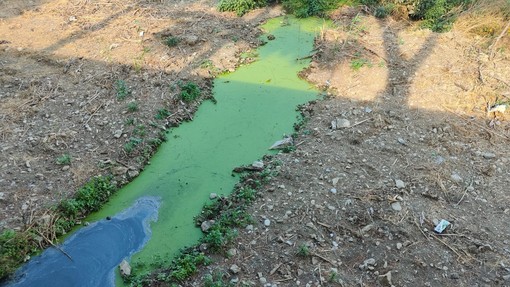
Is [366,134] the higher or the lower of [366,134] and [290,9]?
the lower

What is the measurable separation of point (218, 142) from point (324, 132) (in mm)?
1413

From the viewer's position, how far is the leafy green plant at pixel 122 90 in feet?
19.7

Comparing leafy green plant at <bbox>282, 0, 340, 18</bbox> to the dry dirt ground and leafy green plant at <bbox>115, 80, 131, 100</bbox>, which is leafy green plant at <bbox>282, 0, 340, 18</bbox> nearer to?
the dry dirt ground

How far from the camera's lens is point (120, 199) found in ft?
15.9

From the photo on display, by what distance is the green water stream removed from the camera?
4.65 m

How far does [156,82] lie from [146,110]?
0.70 meters

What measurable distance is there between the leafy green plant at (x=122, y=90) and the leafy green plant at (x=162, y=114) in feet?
1.97

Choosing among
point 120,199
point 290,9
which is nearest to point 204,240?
point 120,199

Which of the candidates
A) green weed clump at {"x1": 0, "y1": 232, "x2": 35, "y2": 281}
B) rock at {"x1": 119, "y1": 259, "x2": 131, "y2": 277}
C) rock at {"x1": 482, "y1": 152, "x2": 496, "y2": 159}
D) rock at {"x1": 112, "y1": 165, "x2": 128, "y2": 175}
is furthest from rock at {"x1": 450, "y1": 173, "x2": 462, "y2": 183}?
green weed clump at {"x1": 0, "y1": 232, "x2": 35, "y2": 281}

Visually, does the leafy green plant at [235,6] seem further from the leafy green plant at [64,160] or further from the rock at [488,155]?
the rock at [488,155]

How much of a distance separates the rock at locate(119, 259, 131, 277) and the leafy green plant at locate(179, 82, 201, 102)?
2754mm

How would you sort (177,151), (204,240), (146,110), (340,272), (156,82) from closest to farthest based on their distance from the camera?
(340,272) → (204,240) → (177,151) → (146,110) → (156,82)

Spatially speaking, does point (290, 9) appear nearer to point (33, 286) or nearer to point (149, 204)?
point (149, 204)

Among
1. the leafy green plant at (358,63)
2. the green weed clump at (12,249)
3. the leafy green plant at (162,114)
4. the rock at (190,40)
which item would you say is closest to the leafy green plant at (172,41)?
the rock at (190,40)
